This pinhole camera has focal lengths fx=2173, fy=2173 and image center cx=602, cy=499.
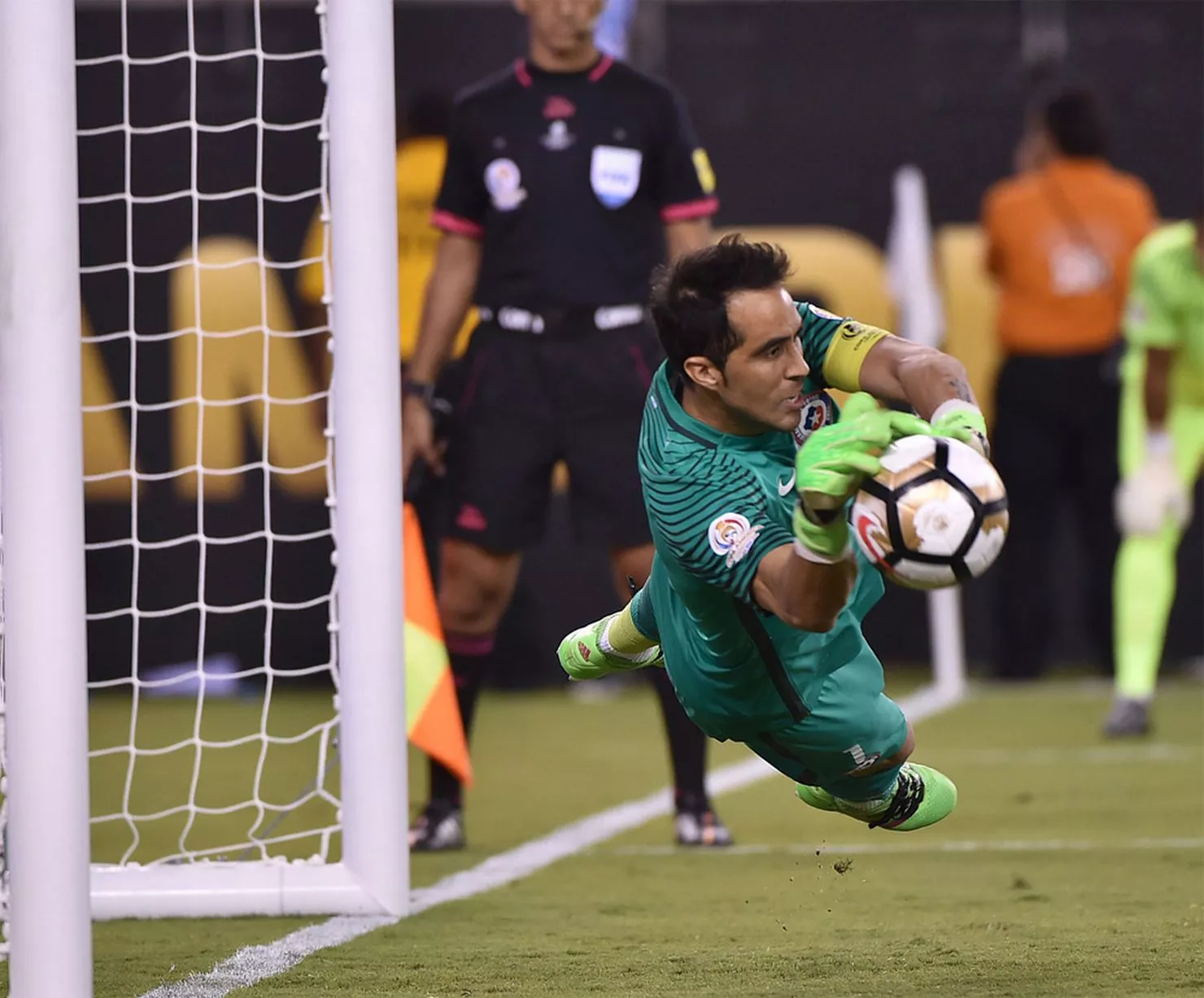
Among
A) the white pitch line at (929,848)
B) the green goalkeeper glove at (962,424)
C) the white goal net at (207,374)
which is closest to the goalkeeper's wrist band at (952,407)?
the green goalkeeper glove at (962,424)

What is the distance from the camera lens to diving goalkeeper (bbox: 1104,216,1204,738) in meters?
7.90

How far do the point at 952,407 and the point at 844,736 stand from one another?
2.41ft

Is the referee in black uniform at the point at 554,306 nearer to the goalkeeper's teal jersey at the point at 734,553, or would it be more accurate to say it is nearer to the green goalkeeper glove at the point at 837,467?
the goalkeeper's teal jersey at the point at 734,553

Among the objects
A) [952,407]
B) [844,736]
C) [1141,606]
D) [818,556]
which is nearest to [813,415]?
[952,407]

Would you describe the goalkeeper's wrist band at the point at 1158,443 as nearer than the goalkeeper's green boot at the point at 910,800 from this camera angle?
No

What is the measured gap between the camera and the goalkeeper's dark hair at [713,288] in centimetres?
371

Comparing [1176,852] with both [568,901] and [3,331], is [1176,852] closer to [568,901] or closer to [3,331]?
[568,901]

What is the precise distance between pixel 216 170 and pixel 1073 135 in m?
3.85

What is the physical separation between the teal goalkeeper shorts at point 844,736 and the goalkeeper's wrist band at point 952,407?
608 millimetres

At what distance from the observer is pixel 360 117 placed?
16.0 feet

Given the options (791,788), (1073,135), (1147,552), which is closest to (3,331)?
(791,788)

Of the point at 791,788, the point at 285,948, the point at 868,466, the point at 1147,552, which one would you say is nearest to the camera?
the point at 868,466

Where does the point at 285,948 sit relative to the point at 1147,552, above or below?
below

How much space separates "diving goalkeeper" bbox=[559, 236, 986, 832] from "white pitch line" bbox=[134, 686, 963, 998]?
94 cm
